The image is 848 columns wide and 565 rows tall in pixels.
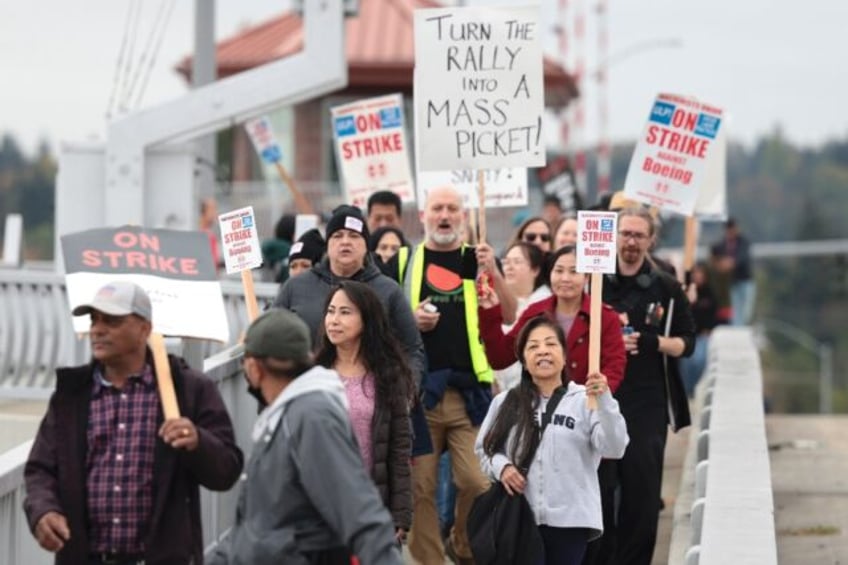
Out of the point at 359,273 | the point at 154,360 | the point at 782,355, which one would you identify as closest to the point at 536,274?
the point at 359,273

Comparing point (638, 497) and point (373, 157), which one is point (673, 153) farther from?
point (638, 497)

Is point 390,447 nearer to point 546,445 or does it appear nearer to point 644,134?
point 546,445

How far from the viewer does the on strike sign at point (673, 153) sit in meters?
13.8

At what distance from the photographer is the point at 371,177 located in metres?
16.6

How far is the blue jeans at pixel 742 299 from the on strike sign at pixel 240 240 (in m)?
16.3

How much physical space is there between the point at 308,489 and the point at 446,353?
4207mm

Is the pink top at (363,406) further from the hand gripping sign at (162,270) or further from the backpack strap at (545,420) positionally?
the hand gripping sign at (162,270)

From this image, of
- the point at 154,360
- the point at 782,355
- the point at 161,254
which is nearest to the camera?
the point at 154,360

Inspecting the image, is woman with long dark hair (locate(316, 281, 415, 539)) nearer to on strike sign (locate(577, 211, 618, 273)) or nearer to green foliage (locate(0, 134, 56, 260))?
on strike sign (locate(577, 211, 618, 273))

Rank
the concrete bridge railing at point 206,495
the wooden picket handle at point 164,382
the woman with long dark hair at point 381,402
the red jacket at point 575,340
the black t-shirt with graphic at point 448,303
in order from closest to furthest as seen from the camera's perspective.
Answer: the wooden picket handle at point 164,382 < the concrete bridge railing at point 206,495 < the woman with long dark hair at point 381,402 < the red jacket at point 575,340 < the black t-shirt with graphic at point 448,303

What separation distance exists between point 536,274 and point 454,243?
1831mm

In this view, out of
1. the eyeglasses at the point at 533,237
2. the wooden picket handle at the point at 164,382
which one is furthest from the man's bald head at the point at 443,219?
the wooden picket handle at the point at 164,382

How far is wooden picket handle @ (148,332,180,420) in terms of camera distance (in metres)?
7.14

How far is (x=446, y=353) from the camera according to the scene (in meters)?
11.0
